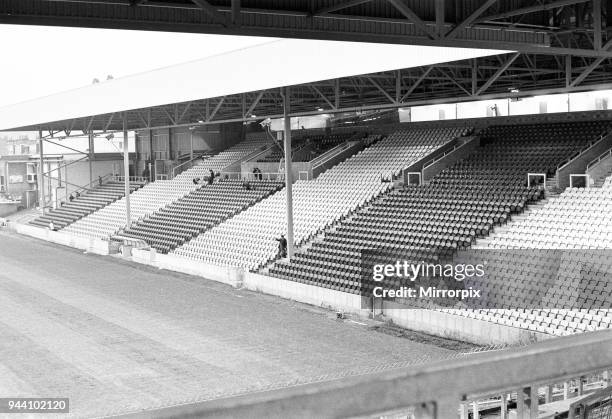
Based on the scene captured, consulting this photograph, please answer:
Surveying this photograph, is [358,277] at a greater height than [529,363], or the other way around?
[529,363]

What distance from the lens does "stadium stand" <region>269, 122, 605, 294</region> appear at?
81.4 ft

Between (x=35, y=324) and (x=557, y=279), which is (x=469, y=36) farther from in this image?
(x=35, y=324)

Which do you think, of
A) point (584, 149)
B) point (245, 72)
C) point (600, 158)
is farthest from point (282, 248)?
point (600, 158)

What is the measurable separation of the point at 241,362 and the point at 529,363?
16780 mm

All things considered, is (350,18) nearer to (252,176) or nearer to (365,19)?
(365,19)

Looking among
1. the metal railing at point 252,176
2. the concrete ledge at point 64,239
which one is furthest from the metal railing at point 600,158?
the concrete ledge at point 64,239

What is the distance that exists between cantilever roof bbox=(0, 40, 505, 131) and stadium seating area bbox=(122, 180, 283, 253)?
635cm

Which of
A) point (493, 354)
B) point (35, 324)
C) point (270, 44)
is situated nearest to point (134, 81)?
point (270, 44)

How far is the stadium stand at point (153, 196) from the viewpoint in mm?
45781

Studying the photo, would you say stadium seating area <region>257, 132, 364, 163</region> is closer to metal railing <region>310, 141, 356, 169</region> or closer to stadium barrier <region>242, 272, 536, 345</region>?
metal railing <region>310, 141, 356, 169</region>

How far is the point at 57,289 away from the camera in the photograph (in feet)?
94.9

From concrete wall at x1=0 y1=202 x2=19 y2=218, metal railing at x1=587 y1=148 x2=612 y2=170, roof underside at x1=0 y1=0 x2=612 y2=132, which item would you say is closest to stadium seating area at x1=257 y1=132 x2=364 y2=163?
metal railing at x1=587 y1=148 x2=612 y2=170

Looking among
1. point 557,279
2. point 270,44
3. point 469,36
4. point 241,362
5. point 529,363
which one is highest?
point 270,44

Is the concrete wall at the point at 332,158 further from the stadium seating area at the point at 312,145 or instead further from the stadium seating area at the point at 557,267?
the stadium seating area at the point at 557,267
